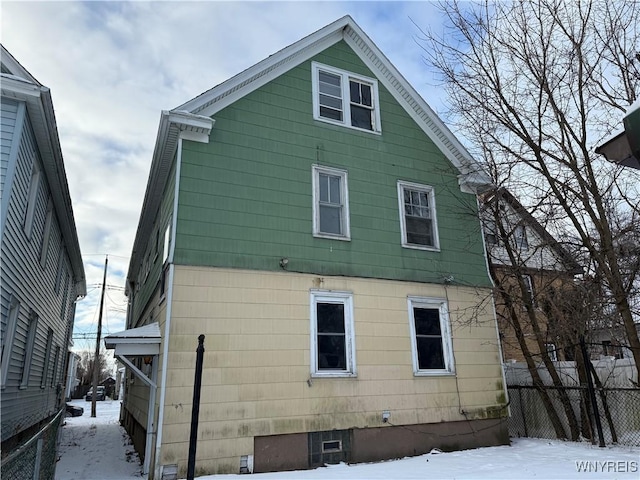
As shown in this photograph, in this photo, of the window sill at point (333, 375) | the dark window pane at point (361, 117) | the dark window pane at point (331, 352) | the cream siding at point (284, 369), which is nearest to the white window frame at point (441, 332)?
the cream siding at point (284, 369)

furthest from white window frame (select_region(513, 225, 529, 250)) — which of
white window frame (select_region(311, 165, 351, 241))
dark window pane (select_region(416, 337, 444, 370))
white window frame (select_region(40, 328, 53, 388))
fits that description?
white window frame (select_region(40, 328, 53, 388))

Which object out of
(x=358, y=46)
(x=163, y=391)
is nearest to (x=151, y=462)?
(x=163, y=391)

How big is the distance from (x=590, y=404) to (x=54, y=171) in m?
12.5

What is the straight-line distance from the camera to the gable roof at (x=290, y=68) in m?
8.73

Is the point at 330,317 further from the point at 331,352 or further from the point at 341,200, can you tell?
the point at 341,200

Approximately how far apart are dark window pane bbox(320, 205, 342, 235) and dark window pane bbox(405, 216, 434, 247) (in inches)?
69.1

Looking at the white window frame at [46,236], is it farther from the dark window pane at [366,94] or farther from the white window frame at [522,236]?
the white window frame at [522,236]

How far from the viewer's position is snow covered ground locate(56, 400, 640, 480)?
23.2 feet

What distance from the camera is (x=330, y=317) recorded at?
8992 millimetres

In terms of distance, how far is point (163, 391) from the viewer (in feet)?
23.6

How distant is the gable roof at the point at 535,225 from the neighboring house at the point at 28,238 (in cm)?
976

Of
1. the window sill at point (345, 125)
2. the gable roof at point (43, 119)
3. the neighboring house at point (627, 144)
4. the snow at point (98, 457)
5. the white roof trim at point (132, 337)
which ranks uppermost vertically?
the window sill at point (345, 125)

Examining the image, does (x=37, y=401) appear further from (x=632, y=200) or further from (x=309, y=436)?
(x=632, y=200)

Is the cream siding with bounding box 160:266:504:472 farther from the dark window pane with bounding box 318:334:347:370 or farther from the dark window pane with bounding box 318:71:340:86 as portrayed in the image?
the dark window pane with bounding box 318:71:340:86
